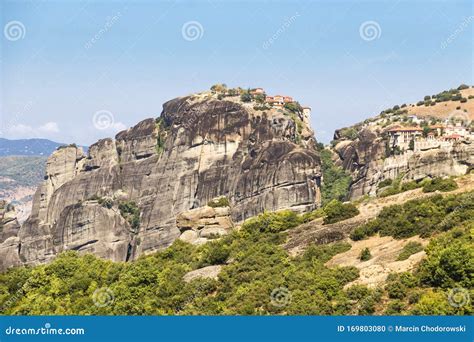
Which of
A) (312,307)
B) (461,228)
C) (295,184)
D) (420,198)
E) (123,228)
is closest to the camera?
(312,307)

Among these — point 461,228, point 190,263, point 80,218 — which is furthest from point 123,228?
point 461,228

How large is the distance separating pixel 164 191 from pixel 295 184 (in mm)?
23729

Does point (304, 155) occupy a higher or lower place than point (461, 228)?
higher

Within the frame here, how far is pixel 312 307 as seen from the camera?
27.5 metres

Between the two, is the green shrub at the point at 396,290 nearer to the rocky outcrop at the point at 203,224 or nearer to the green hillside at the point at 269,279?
the green hillside at the point at 269,279

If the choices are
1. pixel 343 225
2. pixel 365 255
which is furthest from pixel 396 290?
pixel 343 225

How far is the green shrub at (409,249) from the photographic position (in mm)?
30875

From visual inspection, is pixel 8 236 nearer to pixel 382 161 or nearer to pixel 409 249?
pixel 382 161

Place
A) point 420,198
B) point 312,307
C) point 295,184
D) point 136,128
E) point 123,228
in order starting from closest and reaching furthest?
point 312,307, point 420,198, point 295,184, point 123,228, point 136,128

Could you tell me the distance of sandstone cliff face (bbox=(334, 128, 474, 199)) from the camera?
2405 inches

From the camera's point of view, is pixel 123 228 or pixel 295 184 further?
pixel 123 228

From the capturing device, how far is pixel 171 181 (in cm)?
12200

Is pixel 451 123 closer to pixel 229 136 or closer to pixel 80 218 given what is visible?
pixel 229 136

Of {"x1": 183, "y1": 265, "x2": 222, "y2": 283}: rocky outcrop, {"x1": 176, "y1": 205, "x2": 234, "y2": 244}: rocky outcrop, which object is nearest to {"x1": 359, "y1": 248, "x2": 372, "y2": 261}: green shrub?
{"x1": 183, "y1": 265, "x2": 222, "y2": 283}: rocky outcrop
